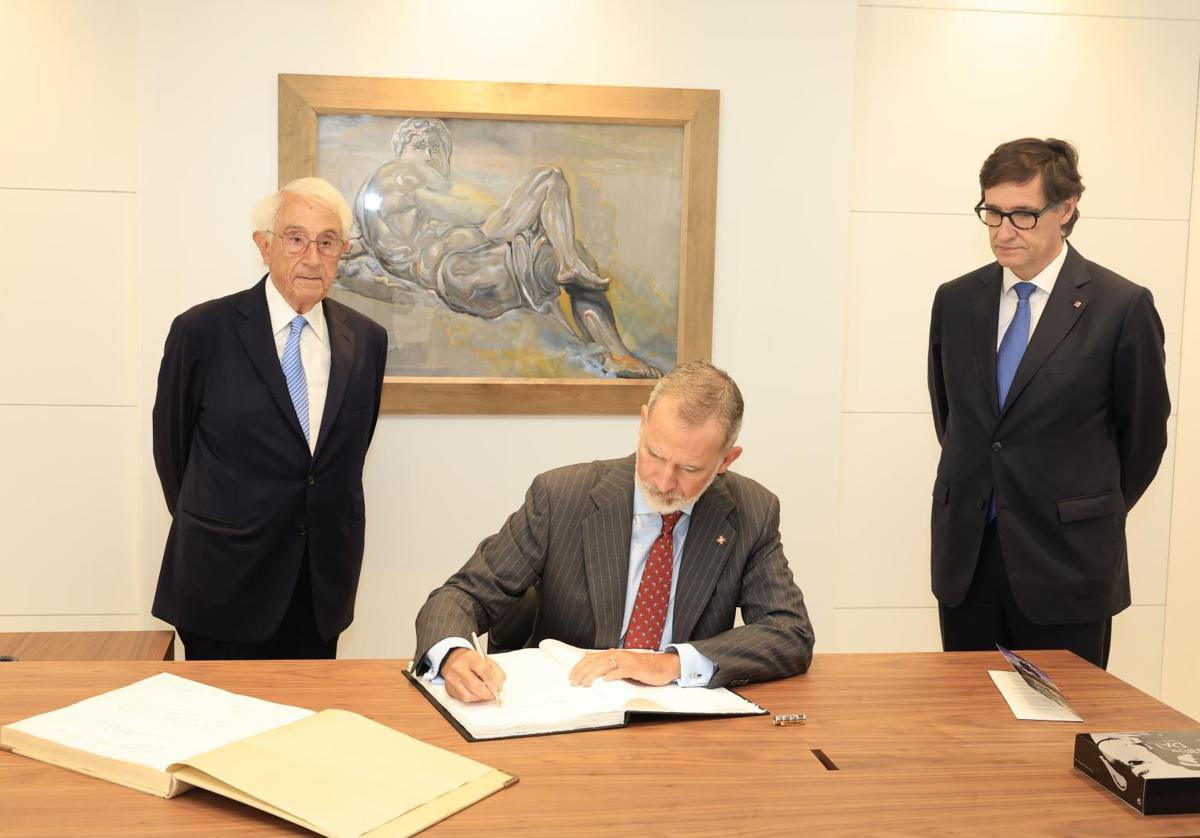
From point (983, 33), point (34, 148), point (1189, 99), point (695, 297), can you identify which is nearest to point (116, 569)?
point (34, 148)

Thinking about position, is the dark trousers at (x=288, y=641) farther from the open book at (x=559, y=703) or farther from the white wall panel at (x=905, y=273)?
the white wall panel at (x=905, y=273)

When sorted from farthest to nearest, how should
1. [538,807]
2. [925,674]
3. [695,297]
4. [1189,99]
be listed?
1. [1189,99]
2. [695,297]
3. [925,674]
4. [538,807]

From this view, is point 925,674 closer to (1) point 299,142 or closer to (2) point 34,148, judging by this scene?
(1) point 299,142

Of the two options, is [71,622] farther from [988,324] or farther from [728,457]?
[988,324]

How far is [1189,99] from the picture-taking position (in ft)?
15.7

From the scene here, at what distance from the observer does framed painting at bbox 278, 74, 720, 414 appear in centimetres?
427

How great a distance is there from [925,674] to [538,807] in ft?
3.64

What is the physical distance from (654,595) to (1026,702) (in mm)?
851

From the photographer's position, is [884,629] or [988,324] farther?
[884,629]

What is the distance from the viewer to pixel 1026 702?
7.77ft

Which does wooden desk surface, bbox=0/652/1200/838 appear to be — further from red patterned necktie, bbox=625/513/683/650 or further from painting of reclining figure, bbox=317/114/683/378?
painting of reclining figure, bbox=317/114/683/378

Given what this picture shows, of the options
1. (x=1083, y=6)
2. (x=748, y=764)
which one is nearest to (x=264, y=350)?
(x=748, y=764)

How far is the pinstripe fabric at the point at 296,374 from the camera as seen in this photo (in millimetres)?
3350

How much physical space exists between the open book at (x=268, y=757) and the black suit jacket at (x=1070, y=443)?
1963 mm
